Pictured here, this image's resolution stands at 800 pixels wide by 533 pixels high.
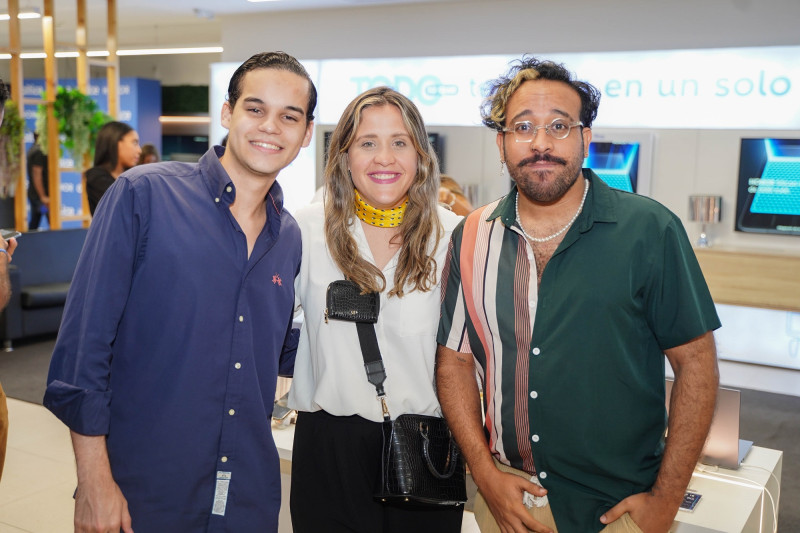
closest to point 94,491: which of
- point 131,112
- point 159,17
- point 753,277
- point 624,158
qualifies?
point 753,277

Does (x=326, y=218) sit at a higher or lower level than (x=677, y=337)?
higher

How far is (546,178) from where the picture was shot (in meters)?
1.95

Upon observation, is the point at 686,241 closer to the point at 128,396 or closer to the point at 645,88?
the point at 128,396

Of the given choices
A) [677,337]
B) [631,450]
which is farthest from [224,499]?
[677,337]

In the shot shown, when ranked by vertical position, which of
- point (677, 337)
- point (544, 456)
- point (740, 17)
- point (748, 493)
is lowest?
point (748, 493)

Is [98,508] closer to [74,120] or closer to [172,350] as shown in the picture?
[172,350]

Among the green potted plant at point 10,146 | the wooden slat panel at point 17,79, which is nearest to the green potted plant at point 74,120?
the wooden slat panel at point 17,79

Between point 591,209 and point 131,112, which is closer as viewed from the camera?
point 591,209

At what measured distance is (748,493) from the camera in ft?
8.41

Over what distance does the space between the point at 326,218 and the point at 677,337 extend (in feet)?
3.63

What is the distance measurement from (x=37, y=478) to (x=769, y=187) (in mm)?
6770

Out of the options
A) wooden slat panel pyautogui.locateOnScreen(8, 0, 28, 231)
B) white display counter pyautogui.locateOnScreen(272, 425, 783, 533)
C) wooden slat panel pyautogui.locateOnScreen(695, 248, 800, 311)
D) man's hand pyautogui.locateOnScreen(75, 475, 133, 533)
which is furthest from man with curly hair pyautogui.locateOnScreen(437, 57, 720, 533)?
wooden slat panel pyautogui.locateOnScreen(8, 0, 28, 231)

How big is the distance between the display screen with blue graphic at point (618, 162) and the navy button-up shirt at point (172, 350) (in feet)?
21.7

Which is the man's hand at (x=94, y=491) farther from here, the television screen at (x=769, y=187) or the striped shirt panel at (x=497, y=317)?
the television screen at (x=769, y=187)
